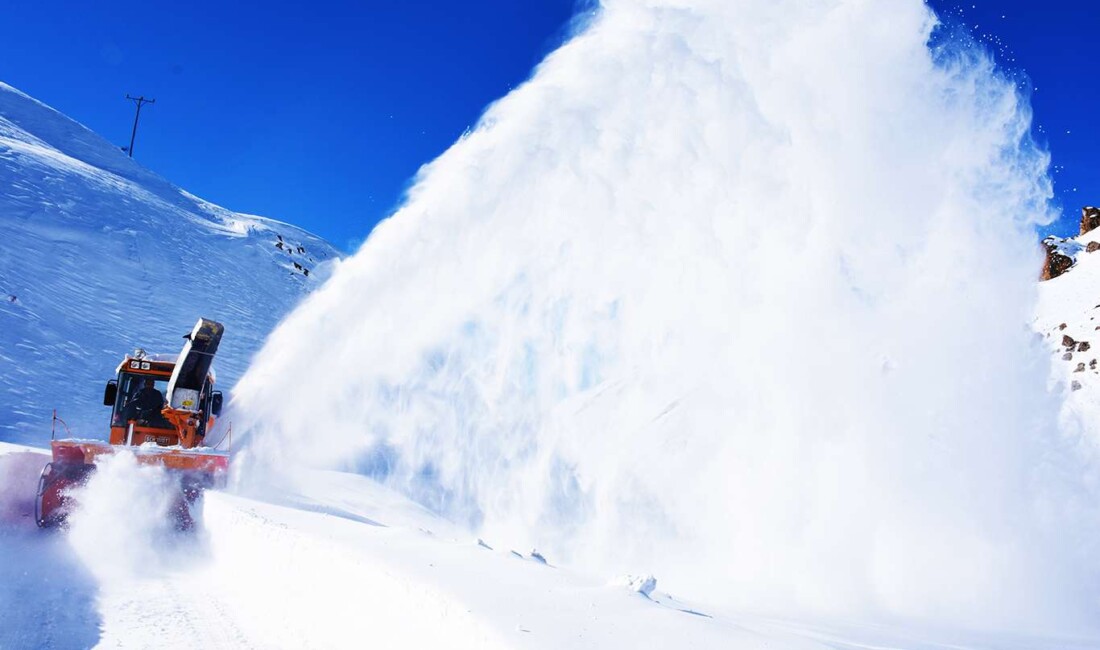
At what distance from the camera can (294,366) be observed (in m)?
14.7

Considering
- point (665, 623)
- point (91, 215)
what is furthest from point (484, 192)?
point (91, 215)

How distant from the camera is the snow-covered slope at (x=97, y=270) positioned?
87.9 ft

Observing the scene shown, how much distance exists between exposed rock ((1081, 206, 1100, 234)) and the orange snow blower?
292 ft

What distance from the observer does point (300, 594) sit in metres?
6.24

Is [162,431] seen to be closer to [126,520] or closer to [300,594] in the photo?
[126,520]

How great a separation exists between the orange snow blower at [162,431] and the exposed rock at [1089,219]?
3509 inches

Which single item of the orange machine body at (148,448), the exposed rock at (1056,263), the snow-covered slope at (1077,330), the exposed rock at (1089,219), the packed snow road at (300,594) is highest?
the exposed rock at (1089,219)

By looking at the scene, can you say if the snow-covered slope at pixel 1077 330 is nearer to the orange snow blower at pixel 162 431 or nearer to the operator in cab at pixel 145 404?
the orange snow blower at pixel 162 431

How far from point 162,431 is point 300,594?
8206mm

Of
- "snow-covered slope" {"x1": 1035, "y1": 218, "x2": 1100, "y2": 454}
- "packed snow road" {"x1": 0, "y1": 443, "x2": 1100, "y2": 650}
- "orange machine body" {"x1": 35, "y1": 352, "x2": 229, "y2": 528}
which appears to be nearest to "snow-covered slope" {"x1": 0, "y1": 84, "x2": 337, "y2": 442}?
"orange machine body" {"x1": 35, "y1": 352, "x2": 229, "y2": 528}

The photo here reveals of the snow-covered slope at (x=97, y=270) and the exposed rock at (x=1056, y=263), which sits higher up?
the exposed rock at (x=1056, y=263)

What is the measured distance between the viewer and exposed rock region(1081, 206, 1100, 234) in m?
72.3

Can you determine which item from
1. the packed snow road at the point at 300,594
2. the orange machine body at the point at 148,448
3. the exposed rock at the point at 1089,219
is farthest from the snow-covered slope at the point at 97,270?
the exposed rock at the point at 1089,219

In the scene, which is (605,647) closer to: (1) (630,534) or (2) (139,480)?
(2) (139,480)
